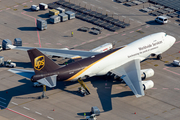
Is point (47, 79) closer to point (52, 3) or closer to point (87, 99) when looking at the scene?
point (87, 99)

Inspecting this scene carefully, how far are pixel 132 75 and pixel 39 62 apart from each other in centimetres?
2140

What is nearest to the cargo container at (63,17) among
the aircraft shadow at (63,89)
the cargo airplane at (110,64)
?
the cargo airplane at (110,64)

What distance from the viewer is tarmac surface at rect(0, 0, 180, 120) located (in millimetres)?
65625

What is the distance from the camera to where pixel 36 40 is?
96.4 meters

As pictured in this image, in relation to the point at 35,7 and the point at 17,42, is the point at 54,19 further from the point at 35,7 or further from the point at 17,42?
the point at 17,42

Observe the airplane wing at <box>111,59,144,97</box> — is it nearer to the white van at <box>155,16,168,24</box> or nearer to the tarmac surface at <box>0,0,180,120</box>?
the tarmac surface at <box>0,0,180,120</box>

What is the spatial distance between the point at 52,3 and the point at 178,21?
46.0 m

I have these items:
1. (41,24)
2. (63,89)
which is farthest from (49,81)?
(41,24)

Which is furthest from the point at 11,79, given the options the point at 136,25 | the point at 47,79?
the point at 136,25

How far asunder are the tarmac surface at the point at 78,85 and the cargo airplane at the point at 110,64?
9.86ft

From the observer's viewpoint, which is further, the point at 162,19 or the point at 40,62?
the point at 162,19

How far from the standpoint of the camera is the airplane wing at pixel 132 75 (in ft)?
222

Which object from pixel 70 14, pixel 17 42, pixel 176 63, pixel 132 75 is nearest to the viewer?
pixel 132 75

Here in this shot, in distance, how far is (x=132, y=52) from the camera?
8000 centimetres
